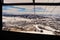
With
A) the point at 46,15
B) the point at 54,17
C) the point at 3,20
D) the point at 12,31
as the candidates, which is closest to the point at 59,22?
the point at 54,17

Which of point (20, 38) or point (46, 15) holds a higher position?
point (46, 15)

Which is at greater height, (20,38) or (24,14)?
(24,14)

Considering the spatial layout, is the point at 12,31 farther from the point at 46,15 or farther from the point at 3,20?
the point at 46,15

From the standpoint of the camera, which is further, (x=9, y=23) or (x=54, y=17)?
(x=9, y=23)

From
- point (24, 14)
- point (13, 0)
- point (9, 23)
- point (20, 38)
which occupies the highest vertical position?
point (13, 0)

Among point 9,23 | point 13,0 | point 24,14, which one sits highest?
point 13,0

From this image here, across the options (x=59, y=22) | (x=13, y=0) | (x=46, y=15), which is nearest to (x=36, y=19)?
(x=46, y=15)

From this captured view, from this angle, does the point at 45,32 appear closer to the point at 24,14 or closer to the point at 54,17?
the point at 54,17

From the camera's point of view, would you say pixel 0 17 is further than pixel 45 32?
Yes

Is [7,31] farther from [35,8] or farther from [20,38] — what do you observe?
[35,8]
